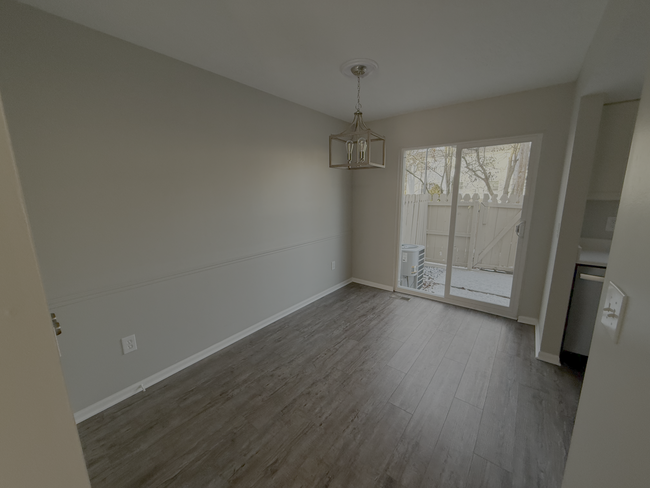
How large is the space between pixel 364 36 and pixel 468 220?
2402 millimetres

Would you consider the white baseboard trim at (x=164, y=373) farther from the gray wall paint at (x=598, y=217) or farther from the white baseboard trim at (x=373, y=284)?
the gray wall paint at (x=598, y=217)

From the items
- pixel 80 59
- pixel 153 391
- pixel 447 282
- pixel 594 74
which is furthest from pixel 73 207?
pixel 447 282

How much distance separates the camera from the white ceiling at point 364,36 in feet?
4.79

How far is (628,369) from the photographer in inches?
25.2

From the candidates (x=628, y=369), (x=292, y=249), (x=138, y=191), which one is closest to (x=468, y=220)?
(x=292, y=249)

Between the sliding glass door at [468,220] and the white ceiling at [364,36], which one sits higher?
the white ceiling at [364,36]

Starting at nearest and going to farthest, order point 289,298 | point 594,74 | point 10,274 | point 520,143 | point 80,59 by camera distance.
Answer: point 10,274
point 80,59
point 594,74
point 520,143
point 289,298

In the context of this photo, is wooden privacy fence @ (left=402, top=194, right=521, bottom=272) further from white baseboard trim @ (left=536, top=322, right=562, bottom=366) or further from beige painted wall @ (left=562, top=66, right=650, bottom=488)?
beige painted wall @ (left=562, top=66, right=650, bottom=488)

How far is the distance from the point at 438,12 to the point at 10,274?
2086 millimetres

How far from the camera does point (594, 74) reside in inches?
67.2

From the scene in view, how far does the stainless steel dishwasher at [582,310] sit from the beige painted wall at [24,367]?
294 centimetres

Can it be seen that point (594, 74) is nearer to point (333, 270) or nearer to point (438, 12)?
point (438, 12)

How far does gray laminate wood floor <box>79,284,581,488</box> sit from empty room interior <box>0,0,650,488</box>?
0.05 ft

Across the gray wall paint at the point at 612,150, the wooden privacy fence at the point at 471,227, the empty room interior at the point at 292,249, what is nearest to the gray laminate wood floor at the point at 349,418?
the empty room interior at the point at 292,249
